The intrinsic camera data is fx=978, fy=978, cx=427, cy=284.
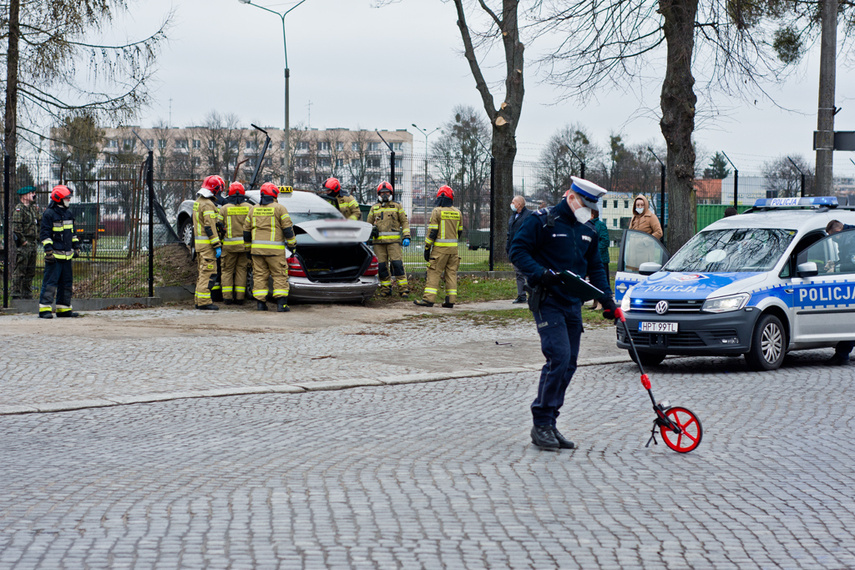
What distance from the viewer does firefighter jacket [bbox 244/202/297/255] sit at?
15.6 m

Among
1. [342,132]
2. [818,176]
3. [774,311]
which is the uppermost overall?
[342,132]

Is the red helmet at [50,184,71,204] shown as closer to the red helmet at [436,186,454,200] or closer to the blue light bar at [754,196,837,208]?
the red helmet at [436,186,454,200]

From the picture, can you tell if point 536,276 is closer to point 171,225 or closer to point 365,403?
point 365,403

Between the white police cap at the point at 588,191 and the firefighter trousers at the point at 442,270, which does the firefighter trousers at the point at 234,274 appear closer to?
the firefighter trousers at the point at 442,270

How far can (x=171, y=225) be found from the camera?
756 inches

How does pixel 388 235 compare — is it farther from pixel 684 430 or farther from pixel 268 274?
pixel 684 430

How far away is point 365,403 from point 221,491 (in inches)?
130

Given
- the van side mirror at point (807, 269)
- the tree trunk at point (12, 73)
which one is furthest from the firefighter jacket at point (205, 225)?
the van side mirror at point (807, 269)

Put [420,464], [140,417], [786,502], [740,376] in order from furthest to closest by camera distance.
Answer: [740,376]
[140,417]
[420,464]
[786,502]

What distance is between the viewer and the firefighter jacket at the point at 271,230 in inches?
613

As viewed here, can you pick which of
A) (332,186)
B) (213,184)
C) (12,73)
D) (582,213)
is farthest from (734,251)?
(12,73)

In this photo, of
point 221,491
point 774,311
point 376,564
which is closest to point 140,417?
point 221,491

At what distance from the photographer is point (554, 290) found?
265 inches

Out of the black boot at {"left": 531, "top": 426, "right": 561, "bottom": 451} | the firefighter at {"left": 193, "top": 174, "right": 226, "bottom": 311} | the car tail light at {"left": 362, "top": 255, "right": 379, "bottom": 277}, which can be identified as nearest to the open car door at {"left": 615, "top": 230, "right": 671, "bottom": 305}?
the car tail light at {"left": 362, "top": 255, "right": 379, "bottom": 277}
